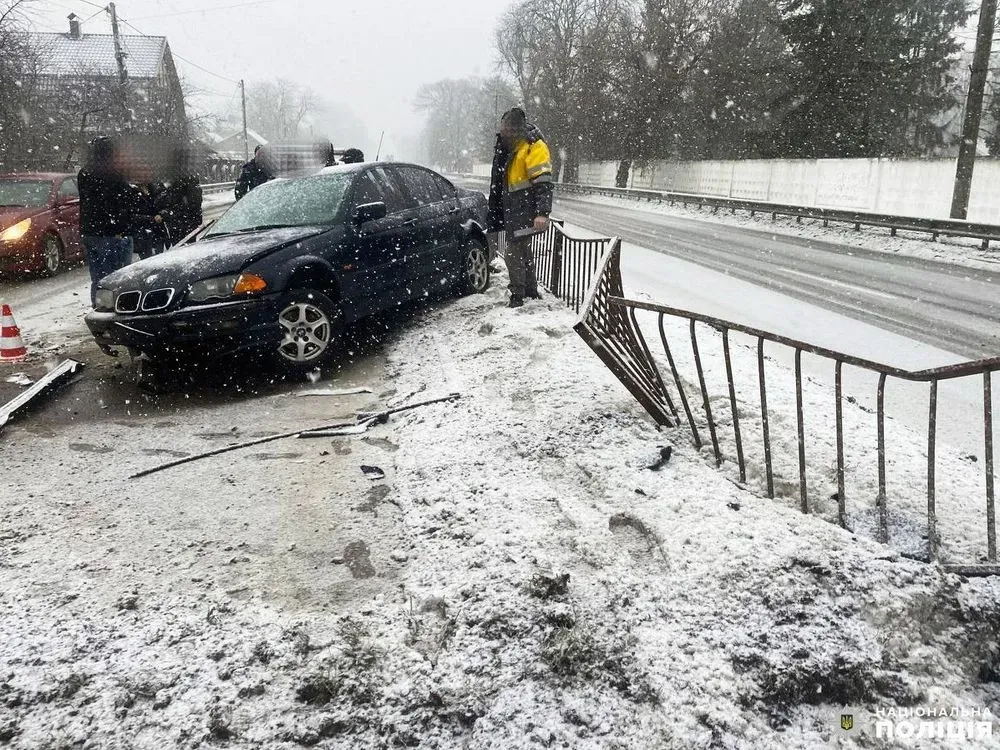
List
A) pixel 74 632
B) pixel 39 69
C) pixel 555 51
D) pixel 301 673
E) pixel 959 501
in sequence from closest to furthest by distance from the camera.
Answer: pixel 301 673 < pixel 74 632 < pixel 959 501 < pixel 39 69 < pixel 555 51

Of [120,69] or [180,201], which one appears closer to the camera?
[180,201]

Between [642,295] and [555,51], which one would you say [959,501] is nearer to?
[642,295]

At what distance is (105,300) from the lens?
17.8 ft

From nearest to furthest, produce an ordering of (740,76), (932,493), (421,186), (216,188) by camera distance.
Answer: (932,493), (421,186), (216,188), (740,76)

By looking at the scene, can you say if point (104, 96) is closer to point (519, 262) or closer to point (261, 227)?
point (261, 227)

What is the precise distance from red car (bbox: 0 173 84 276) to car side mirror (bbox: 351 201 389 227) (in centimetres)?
681

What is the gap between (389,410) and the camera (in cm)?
503

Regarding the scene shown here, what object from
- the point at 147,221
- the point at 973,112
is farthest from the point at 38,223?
Answer: the point at 973,112

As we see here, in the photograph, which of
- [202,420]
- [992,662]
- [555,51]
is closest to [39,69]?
[202,420]

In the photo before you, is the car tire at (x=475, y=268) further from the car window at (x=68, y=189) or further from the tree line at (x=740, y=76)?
the tree line at (x=740, y=76)

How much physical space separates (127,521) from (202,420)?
156 cm

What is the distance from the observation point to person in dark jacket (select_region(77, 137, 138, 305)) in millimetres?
7590

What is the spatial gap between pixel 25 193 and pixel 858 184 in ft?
74.5

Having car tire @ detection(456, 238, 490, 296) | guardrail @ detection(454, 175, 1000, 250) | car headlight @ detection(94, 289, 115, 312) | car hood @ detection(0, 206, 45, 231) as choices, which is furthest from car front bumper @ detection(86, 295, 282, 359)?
guardrail @ detection(454, 175, 1000, 250)
